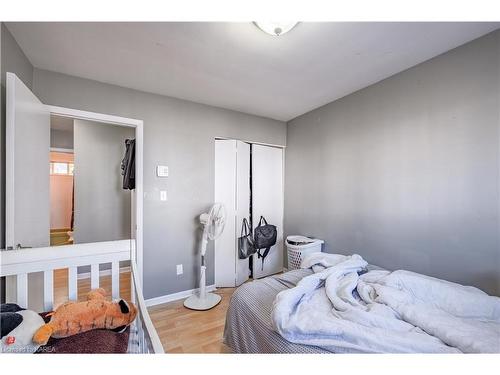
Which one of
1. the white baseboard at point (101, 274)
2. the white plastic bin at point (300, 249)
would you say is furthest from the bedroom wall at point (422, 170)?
the white baseboard at point (101, 274)

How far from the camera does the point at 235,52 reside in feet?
5.38

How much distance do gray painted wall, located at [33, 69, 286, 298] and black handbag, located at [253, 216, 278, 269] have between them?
62 cm

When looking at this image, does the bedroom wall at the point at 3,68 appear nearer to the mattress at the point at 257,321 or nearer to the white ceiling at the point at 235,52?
the white ceiling at the point at 235,52

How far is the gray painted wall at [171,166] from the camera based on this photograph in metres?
2.16

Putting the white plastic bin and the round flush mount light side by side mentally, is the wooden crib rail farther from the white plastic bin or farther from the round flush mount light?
the white plastic bin

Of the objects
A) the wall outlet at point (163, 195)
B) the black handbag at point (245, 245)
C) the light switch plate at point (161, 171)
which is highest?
the light switch plate at point (161, 171)

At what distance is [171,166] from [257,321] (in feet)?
5.92

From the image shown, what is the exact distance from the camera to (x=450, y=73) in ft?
5.32

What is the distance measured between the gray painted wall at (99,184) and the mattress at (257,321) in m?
2.83

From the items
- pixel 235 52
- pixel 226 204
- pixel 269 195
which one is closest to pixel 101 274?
pixel 226 204

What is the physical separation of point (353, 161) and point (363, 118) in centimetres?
44

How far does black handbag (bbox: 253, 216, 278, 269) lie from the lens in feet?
9.53

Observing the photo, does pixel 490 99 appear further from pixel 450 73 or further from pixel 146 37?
pixel 146 37

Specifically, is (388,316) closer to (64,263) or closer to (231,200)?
(64,263)
